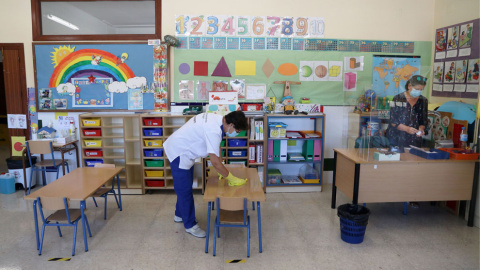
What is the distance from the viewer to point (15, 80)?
4984mm

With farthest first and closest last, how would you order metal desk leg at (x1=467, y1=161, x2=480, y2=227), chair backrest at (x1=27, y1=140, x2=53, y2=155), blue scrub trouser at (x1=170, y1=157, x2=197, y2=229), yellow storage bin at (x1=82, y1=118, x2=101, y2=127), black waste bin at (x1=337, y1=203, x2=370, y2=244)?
yellow storage bin at (x1=82, y1=118, x2=101, y2=127) → chair backrest at (x1=27, y1=140, x2=53, y2=155) → metal desk leg at (x1=467, y1=161, x2=480, y2=227) → blue scrub trouser at (x1=170, y1=157, x2=197, y2=229) → black waste bin at (x1=337, y1=203, x2=370, y2=244)

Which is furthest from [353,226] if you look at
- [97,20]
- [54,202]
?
[97,20]

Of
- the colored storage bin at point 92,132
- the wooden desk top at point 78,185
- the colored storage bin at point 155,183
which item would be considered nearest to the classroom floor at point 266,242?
the colored storage bin at point 155,183

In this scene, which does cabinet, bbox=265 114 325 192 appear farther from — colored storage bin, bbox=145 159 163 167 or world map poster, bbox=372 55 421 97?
colored storage bin, bbox=145 159 163 167

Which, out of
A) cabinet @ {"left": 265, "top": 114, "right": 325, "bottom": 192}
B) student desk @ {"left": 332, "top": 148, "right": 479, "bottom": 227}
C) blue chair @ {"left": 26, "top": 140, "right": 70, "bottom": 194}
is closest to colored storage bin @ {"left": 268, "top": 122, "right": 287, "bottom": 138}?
cabinet @ {"left": 265, "top": 114, "right": 325, "bottom": 192}

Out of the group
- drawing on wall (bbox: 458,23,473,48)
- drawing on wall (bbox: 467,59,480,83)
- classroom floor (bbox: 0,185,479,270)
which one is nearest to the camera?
classroom floor (bbox: 0,185,479,270)

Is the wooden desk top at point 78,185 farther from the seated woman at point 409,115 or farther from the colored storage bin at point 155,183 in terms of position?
the seated woman at point 409,115

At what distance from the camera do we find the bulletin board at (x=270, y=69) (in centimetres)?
498

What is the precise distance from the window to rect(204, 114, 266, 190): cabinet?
6.22ft

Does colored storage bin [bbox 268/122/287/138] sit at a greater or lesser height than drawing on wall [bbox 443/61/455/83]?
lesser

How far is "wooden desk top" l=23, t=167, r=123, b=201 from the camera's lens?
9.65 feet

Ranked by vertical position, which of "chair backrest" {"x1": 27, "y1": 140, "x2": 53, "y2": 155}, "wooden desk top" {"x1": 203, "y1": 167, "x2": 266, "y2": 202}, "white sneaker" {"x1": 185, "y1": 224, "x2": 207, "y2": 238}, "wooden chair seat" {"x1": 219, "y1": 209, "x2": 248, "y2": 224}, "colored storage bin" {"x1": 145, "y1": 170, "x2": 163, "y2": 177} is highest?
"chair backrest" {"x1": 27, "y1": 140, "x2": 53, "y2": 155}

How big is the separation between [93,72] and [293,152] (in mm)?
3335

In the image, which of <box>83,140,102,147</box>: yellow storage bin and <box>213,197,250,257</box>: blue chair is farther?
<box>83,140,102,147</box>: yellow storage bin
